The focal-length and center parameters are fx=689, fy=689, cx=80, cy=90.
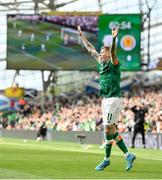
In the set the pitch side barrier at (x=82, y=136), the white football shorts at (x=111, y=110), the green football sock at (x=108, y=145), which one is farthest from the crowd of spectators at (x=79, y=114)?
the white football shorts at (x=111, y=110)

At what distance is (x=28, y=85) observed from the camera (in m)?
79.0

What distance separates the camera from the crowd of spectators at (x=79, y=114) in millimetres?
35562

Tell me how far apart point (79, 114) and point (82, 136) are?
9.66 meters

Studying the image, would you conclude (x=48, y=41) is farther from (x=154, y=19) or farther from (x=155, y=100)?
(x=154, y=19)

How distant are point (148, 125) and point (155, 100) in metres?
8.81

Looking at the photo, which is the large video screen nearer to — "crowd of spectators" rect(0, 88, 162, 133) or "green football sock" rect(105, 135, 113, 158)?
"crowd of spectators" rect(0, 88, 162, 133)

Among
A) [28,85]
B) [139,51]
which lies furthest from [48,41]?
[28,85]

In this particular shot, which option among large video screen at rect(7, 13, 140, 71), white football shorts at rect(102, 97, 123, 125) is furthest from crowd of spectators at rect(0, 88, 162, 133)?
white football shorts at rect(102, 97, 123, 125)

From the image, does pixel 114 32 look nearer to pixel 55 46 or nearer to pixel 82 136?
pixel 82 136

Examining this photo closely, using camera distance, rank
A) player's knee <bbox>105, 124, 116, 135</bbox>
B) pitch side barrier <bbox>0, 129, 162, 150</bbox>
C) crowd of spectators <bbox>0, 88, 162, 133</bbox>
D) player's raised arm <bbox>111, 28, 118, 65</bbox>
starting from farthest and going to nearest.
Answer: crowd of spectators <bbox>0, 88, 162, 133</bbox>
pitch side barrier <bbox>0, 129, 162, 150</bbox>
player's knee <bbox>105, 124, 116, 135</bbox>
player's raised arm <bbox>111, 28, 118, 65</bbox>

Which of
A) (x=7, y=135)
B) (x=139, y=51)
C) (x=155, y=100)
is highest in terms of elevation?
(x=139, y=51)

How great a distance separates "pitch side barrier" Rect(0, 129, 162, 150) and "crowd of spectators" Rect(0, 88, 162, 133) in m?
0.94

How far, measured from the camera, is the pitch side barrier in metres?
30.7

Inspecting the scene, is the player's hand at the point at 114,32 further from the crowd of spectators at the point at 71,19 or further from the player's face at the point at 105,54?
the crowd of spectators at the point at 71,19
